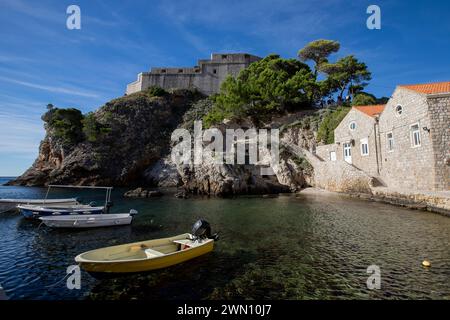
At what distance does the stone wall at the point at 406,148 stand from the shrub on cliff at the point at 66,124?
187 feet

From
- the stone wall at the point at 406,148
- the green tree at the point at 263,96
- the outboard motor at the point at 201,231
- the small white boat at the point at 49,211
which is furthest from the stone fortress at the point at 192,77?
the outboard motor at the point at 201,231

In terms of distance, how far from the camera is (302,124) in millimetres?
37688

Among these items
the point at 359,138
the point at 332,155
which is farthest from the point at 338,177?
the point at 359,138

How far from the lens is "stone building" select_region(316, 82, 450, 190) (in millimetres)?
17875

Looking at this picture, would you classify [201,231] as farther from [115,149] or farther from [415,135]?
[115,149]

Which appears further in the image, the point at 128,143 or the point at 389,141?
the point at 128,143

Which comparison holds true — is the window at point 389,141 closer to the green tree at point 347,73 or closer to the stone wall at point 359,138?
the stone wall at point 359,138

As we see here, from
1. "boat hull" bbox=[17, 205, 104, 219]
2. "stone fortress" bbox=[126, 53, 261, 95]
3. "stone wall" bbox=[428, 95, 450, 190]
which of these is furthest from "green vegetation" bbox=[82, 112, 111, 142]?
"stone wall" bbox=[428, 95, 450, 190]

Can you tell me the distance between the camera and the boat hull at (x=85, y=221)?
14.0 metres

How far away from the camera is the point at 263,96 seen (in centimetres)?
4169

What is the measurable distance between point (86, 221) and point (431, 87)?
97.7 feet

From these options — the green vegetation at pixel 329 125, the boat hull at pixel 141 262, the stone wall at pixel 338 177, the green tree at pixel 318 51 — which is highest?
the green tree at pixel 318 51
